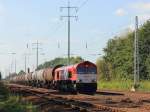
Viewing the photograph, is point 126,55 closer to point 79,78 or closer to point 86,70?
point 86,70

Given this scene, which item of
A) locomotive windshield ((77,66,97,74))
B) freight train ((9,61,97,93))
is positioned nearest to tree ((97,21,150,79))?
freight train ((9,61,97,93))

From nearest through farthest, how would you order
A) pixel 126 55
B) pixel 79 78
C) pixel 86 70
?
pixel 79 78 → pixel 86 70 → pixel 126 55

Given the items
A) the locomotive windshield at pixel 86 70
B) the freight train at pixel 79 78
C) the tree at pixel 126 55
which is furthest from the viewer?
the tree at pixel 126 55

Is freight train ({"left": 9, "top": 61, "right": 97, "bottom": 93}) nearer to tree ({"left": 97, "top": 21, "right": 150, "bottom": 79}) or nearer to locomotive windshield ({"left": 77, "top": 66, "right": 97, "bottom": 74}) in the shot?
locomotive windshield ({"left": 77, "top": 66, "right": 97, "bottom": 74})

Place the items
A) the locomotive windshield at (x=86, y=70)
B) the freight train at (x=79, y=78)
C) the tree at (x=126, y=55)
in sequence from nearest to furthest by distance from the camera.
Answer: the freight train at (x=79, y=78), the locomotive windshield at (x=86, y=70), the tree at (x=126, y=55)

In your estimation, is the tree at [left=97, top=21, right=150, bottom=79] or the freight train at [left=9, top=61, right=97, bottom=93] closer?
the freight train at [left=9, top=61, right=97, bottom=93]

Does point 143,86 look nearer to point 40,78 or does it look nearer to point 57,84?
point 57,84

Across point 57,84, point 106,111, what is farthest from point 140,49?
point 106,111

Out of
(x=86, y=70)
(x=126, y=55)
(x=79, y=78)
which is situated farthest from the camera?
(x=126, y=55)

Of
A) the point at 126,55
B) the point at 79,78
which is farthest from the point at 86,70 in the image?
the point at 126,55

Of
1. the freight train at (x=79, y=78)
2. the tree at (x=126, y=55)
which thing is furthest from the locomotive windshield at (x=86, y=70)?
the tree at (x=126, y=55)

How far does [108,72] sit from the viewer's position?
103 m

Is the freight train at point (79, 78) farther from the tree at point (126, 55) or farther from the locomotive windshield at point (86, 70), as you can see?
the tree at point (126, 55)

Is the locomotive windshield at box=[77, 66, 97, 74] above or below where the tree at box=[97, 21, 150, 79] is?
below
